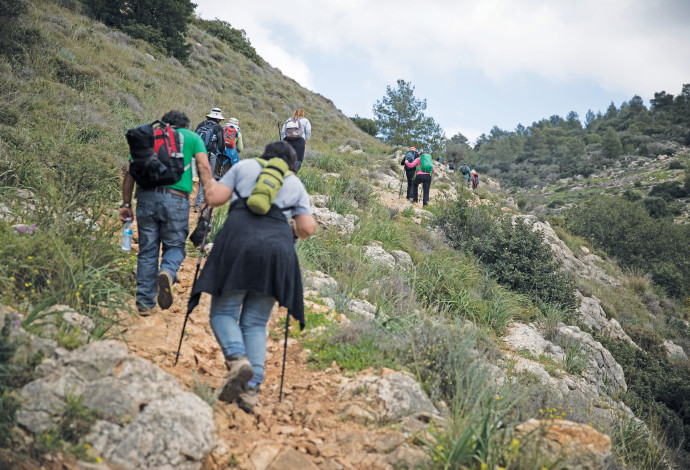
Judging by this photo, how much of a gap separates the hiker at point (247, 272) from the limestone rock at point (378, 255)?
4.53 meters

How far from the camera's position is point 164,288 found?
12.5 feet

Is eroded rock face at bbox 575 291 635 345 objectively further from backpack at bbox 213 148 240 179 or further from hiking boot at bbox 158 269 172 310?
hiking boot at bbox 158 269 172 310

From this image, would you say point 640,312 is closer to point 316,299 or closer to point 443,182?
point 443,182

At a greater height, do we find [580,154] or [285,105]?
[580,154]

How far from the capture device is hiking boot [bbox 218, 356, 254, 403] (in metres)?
2.62

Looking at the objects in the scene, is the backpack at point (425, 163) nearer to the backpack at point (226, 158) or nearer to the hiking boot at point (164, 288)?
the backpack at point (226, 158)

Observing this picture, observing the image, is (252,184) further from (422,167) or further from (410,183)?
(410,183)

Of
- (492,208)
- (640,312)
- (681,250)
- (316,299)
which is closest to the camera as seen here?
(316,299)

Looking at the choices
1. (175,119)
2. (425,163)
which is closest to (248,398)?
(175,119)

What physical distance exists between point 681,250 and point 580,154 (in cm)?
4604

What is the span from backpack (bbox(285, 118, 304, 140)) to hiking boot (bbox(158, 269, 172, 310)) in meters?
4.43

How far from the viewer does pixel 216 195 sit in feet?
9.39

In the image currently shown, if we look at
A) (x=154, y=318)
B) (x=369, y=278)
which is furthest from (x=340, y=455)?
(x=369, y=278)

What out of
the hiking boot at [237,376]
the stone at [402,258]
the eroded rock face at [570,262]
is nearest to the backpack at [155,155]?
the hiking boot at [237,376]
